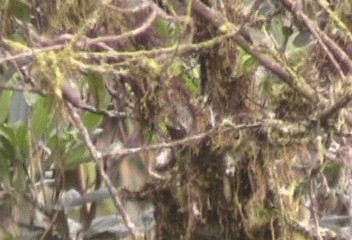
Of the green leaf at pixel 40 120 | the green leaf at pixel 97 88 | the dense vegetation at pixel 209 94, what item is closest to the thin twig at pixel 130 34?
the dense vegetation at pixel 209 94

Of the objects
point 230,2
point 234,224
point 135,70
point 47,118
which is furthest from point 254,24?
point 47,118

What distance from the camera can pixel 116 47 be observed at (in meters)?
2.16

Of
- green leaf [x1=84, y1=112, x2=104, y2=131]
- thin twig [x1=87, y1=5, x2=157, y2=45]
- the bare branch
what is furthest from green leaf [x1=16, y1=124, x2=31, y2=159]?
the bare branch

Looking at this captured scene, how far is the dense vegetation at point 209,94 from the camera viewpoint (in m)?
1.96

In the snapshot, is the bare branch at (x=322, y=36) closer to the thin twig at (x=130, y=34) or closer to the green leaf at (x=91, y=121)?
the thin twig at (x=130, y=34)

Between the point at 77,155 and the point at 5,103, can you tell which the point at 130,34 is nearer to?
the point at 77,155

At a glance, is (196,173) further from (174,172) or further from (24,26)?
(24,26)

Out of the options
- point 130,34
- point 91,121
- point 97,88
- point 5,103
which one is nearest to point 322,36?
point 130,34

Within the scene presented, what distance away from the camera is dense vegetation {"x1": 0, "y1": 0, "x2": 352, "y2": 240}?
6.42ft

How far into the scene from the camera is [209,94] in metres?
2.12

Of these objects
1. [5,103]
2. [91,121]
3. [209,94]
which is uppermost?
[5,103]

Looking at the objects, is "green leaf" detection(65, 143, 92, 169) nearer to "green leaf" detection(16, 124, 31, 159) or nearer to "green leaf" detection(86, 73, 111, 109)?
"green leaf" detection(16, 124, 31, 159)

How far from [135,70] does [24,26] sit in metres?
0.31

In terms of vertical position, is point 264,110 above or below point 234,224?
above
